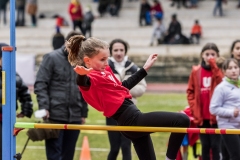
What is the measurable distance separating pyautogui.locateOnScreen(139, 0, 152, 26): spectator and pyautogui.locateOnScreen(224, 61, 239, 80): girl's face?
26.7 metres

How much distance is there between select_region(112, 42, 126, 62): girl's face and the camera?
380 inches

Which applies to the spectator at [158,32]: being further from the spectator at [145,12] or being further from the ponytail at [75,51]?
the ponytail at [75,51]

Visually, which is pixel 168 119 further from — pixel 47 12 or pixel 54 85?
pixel 47 12

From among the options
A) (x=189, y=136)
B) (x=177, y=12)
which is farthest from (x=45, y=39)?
(x=189, y=136)

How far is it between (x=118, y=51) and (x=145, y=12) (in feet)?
87.0

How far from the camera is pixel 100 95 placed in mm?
6891

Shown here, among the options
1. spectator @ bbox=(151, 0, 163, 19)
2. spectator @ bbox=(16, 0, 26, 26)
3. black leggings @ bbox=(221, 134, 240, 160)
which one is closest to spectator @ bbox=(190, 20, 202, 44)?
spectator @ bbox=(151, 0, 163, 19)

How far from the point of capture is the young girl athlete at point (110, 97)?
6.86 meters

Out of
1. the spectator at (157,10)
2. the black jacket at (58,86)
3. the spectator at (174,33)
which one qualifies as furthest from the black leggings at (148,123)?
the spectator at (157,10)

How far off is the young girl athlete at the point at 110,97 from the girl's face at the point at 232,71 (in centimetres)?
221

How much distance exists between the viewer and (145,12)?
35969mm

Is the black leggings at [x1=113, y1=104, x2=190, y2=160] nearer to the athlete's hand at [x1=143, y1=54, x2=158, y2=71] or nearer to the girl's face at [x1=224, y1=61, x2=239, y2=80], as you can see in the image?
the athlete's hand at [x1=143, y1=54, x2=158, y2=71]

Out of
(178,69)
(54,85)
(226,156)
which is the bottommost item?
(178,69)

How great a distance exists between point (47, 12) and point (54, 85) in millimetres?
31416
